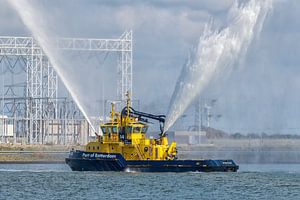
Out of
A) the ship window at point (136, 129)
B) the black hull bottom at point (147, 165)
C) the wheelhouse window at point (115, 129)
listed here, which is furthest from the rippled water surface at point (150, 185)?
the ship window at point (136, 129)

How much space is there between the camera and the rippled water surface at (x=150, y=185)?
51.8 meters

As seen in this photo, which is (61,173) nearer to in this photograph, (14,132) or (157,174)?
(157,174)

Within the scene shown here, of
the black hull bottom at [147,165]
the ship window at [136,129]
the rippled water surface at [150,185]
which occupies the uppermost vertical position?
the ship window at [136,129]

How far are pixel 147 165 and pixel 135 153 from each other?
1.68 m

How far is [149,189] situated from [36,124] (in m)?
68.9

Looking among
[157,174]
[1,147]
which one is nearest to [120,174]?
[157,174]

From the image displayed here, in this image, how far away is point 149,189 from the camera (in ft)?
181

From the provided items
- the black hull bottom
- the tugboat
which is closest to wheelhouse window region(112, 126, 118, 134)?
the tugboat

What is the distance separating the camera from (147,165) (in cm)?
6531

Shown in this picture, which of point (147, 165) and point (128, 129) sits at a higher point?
point (128, 129)

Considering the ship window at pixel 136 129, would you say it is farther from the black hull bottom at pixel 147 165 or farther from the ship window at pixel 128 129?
the black hull bottom at pixel 147 165

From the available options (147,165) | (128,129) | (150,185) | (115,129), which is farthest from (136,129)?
(150,185)

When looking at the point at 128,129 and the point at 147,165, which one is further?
the point at 128,129

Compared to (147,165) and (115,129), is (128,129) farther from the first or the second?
(147,165)
